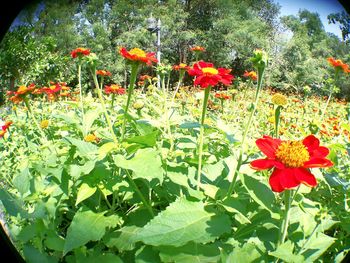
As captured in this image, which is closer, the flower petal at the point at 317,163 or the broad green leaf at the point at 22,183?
the flower petal at the point at 317,163

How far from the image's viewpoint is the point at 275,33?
2.78 feet

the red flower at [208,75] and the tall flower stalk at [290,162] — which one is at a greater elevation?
the red flower at [208,75]

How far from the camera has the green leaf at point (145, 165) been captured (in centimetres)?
66

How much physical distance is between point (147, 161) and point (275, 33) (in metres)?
0.44

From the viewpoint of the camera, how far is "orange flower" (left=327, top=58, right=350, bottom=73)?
822mm

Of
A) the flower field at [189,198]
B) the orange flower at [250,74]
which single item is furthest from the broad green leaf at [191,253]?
the orange flower at [250,74]

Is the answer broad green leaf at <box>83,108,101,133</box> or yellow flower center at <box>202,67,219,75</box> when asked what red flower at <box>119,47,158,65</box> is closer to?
yellow flower center at <box>202,67,219,75</box>

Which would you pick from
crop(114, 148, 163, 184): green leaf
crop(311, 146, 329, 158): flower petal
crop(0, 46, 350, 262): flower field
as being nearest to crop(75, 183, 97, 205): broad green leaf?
crop(0, 46, 350, 262): flower field

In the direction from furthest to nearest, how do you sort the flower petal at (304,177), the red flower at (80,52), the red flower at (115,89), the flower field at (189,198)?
the red flower at (115,89) → the red flower at (80,52) → the flower field at (189,198) → the flower petal at (304,177)

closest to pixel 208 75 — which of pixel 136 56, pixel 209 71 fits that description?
pixel 209 71

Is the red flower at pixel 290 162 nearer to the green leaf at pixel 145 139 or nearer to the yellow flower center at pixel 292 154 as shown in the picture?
the yellow flower center at pixel 292 154

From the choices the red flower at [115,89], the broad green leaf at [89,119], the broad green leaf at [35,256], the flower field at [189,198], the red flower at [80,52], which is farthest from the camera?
the red flower at [115,89]

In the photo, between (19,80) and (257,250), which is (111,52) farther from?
(257,250)

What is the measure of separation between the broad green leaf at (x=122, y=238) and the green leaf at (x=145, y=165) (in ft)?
0.51
